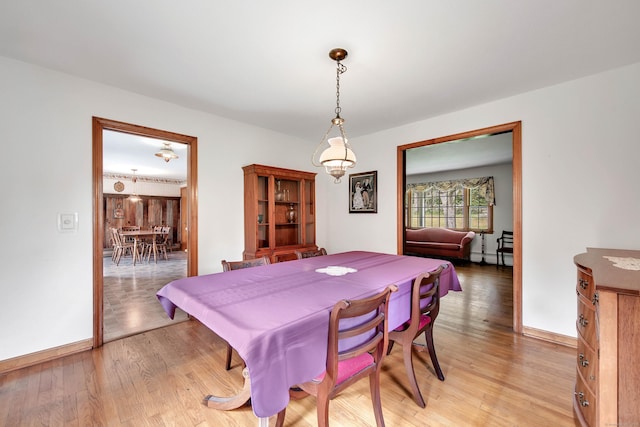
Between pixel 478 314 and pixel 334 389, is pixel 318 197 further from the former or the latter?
pixel 334 389

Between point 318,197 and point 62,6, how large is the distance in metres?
3.36

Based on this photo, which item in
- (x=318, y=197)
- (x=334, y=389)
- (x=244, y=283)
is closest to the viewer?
(x=334, y=389)

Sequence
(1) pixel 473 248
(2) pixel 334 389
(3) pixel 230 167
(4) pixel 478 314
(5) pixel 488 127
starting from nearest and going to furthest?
(2) pixel 334 389, (5) pixel 488 127, (4) pixel 478 314, (3) pixel 230 167, (1) pixel 473 248

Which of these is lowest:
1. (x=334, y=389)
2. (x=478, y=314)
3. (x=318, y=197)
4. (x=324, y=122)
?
(x=478, y=314)

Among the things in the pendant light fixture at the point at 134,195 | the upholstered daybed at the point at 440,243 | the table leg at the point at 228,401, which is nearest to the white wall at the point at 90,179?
the table leg at the point at 228,401

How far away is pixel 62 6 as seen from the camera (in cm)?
153

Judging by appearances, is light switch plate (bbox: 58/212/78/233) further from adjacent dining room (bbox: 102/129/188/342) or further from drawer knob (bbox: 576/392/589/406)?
drawer knob (bbox: 576/392/589/406)

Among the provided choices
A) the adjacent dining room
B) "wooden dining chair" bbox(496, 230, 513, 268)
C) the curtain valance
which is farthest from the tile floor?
the curtain valance

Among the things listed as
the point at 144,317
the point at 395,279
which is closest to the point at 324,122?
the point at 395,279

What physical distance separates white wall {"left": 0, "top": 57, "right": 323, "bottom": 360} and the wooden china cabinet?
1324 millimetres

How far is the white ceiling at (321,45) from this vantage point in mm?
1561

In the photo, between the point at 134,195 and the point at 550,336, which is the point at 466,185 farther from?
the point at 134,195

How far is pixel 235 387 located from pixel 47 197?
2175mm

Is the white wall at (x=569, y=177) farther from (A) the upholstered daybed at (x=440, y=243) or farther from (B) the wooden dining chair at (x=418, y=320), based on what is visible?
(A) the upholstered daybed at (x=440, y=243)
